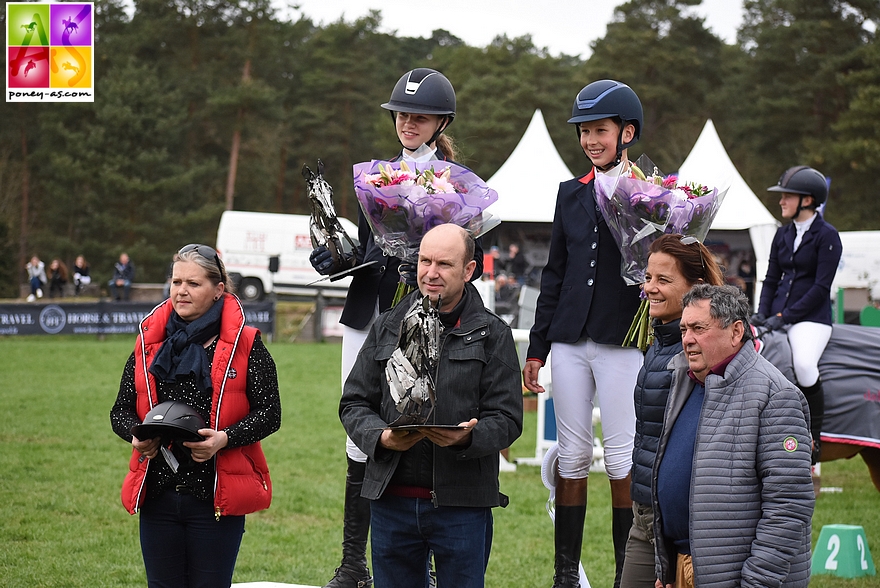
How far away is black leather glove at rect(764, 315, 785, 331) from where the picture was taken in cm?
748

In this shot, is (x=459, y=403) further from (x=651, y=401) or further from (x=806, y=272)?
(x=806, y=272)

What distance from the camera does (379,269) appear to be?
4605 millimetres

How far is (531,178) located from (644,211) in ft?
71.9

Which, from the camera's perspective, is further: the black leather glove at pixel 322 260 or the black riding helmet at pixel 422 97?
the black riding helmet at pixel 422 97

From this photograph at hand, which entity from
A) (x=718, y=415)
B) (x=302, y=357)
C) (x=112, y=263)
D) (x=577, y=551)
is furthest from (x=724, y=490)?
(x=112, y=263)

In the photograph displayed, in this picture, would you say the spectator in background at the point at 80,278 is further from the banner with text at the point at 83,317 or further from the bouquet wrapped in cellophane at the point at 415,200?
the bouquet wrapped in cellophane at the point at 415,200

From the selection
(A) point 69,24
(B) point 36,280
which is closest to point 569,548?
(A) point 69,24

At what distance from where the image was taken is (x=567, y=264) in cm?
472

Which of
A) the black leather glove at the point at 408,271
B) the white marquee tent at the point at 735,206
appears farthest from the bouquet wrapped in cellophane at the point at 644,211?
the white marquee tent at the point at 735,206

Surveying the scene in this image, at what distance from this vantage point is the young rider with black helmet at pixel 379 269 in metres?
4.48

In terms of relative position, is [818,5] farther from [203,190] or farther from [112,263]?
[112,263]

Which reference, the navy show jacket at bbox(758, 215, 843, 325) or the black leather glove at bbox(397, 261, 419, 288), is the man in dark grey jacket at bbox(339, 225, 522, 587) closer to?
the black leather glove at bbox(397, 261, 419, 288)

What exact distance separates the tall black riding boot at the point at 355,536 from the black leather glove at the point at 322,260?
3.13 ft

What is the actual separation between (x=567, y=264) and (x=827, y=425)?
153 inches
